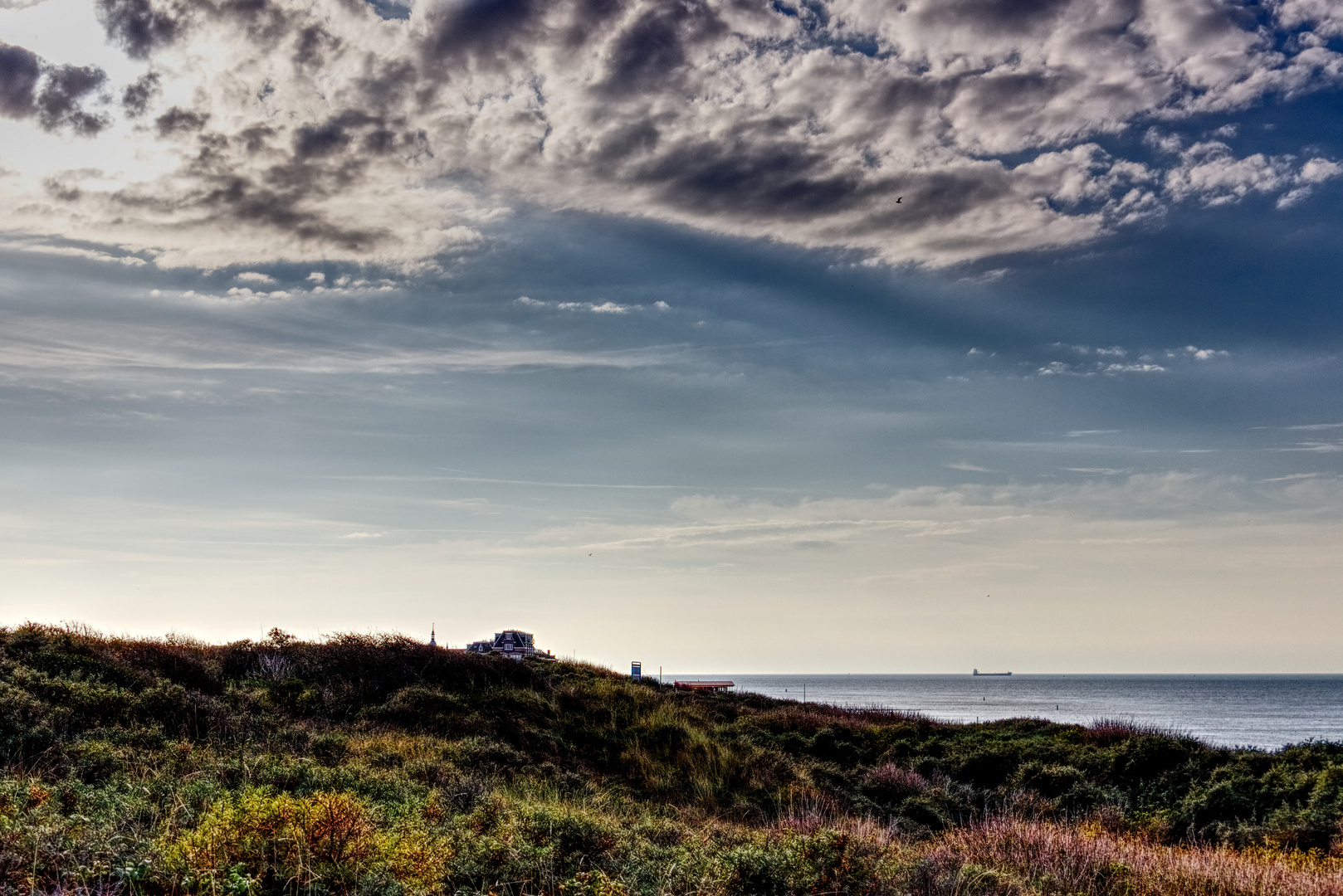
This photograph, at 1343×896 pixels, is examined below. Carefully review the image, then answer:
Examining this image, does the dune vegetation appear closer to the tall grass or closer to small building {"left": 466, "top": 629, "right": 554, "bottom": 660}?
the tall grass

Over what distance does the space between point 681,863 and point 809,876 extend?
119 cm

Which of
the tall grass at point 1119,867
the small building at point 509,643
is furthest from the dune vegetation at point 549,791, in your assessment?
the small building at point 509,643

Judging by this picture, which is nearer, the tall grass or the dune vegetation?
the dune vegetation

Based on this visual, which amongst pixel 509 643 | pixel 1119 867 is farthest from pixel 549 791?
pixel 509 643

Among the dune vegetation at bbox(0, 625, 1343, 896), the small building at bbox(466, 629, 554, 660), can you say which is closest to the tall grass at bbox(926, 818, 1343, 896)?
the dune vegetation at bbox(0, 625, 1343, 896)

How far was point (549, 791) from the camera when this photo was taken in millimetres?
14062

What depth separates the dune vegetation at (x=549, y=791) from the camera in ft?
22.7

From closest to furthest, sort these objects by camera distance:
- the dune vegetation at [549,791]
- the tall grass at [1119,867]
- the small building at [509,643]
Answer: the dune vegetation at [549,791]
the tall grass at [1119,867]
the small building at [509,643]

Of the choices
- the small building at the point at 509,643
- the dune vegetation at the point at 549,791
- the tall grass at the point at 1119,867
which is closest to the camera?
the dune vegetation at the point at 549,791

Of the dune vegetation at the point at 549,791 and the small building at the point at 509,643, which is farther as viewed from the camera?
the small building at the point at 509,643

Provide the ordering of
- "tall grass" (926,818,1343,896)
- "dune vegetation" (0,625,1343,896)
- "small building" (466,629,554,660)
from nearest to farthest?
"dune vegetation" (0,625,1343,896) → "tall grass" (926,818,1343,896) → "small building" (466,629,554,660)

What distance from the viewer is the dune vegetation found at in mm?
6926

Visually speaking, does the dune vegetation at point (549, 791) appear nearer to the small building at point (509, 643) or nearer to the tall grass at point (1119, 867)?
the tall grass at point (1119, 867)

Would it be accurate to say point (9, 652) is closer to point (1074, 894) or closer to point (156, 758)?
point (156, 758)
